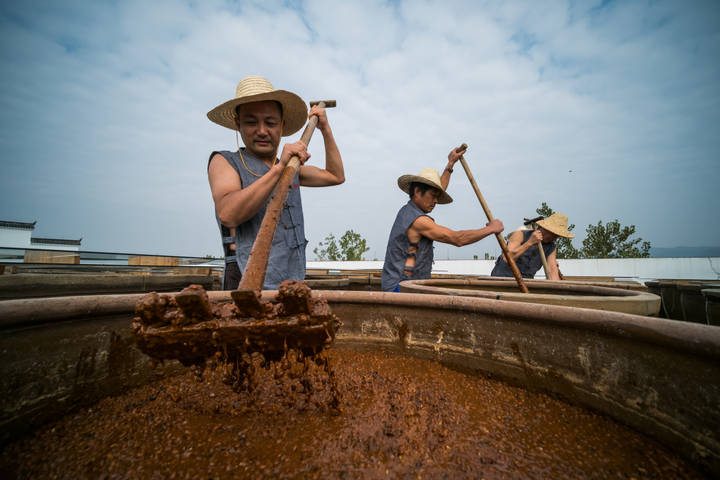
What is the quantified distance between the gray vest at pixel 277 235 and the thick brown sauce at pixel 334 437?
73 centimetres

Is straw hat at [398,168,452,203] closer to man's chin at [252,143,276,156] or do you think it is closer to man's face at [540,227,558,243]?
man's chin at [252,143,276,156]

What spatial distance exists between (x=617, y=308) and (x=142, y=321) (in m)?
2.14

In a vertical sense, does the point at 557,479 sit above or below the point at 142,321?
below

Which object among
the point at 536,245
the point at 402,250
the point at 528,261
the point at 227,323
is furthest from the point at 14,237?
the point at 536,245

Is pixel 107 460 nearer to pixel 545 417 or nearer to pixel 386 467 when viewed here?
pixel 386 467

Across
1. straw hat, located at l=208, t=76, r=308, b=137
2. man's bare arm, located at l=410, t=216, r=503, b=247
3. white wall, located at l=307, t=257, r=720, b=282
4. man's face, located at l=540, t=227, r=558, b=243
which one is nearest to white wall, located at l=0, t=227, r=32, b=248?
straw hat, located at l=208, t=76, r=308, b=137

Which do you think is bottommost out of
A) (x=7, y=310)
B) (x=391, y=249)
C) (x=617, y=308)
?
(x=617, y=308)

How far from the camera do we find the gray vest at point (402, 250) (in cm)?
322

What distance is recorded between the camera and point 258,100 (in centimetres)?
192

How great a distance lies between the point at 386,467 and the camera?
0.93m

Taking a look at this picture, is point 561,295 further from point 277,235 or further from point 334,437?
point 277,235

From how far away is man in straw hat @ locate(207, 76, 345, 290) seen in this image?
172 cm

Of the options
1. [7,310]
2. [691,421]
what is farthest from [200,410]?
[691,421]

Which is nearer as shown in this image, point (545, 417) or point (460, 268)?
point (545, 417)
